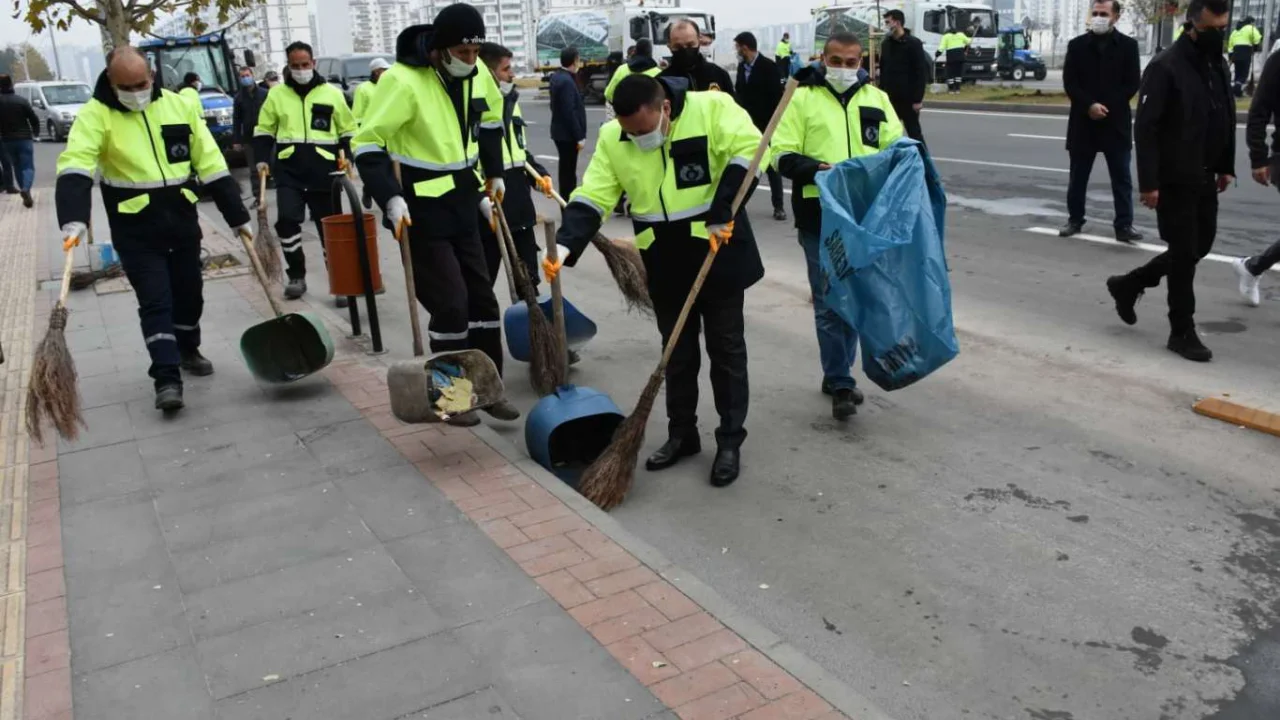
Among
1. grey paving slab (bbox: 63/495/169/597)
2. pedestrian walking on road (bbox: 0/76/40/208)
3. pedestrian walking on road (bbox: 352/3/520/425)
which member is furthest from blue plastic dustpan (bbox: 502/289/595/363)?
pedestrian walking on road (bbox: 0/76/40/208)

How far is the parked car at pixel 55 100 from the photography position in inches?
1377

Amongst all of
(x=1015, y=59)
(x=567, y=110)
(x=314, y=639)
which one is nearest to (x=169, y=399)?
(x=314, y=639)

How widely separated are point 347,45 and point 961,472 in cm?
6431

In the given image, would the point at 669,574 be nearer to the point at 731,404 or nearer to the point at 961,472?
the point at 731,404

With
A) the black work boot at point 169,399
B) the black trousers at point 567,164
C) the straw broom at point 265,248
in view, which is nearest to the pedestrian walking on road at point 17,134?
the black trousers at point 567,164

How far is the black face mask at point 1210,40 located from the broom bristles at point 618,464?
3714mm

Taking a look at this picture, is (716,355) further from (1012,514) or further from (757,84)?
(757,84)

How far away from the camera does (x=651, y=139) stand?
4.70 meters

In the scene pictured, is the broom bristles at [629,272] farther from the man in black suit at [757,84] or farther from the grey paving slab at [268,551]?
the man in black suit at [757,84]

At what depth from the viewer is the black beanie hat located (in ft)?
17.8

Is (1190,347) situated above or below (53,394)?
below

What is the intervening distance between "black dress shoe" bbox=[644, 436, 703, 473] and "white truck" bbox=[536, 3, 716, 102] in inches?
1127

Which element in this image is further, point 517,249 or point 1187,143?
point 517,249

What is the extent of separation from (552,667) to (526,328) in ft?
11.2
